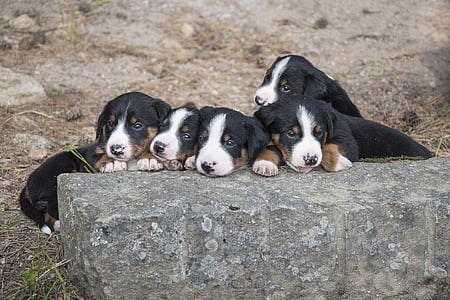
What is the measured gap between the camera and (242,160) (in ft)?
15.1

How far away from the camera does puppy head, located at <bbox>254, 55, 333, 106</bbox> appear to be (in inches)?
226

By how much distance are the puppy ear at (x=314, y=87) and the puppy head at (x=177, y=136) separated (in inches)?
53.3

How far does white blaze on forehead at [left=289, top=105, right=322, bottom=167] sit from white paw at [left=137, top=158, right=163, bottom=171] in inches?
39.9

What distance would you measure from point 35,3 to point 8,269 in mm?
6885

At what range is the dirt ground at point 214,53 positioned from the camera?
7.62m

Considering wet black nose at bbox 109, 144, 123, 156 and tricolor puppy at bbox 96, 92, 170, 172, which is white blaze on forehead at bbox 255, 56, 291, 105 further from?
wet black nose at bbox 109, 144, 123, 156

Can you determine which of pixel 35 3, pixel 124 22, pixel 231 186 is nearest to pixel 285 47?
pixel 124 22

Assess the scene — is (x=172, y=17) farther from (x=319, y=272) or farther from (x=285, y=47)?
(x=319, y=272)

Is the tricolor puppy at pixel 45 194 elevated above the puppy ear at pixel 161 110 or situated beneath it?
situated beneath

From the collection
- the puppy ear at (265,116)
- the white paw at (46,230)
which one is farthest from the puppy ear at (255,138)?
the white paw at (46,230)

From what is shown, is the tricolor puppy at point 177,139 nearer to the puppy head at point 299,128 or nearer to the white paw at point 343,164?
the puppy head at point 299,128

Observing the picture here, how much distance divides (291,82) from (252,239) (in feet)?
7.84

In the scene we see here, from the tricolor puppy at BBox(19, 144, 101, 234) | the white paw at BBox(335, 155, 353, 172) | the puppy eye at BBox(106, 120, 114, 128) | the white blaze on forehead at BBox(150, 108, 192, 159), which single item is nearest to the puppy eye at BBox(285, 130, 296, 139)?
the white paw at BBox(335, 155, 353, 172)

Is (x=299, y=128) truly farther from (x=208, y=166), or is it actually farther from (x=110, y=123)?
(x=110, y=123)
